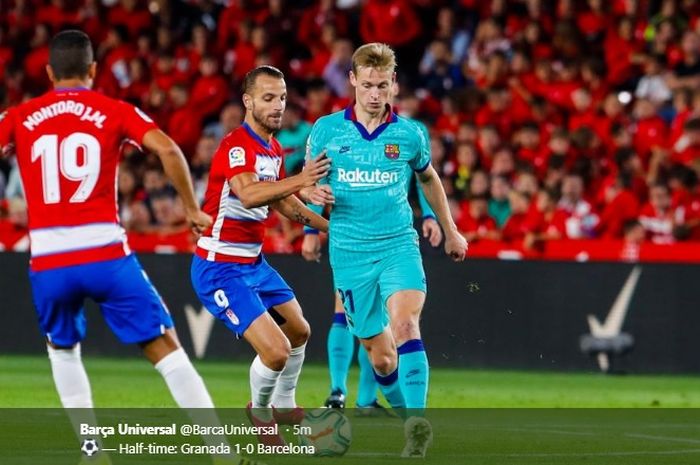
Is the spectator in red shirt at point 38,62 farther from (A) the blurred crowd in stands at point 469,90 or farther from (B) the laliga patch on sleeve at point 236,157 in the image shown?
(B) the laliga patch on sleeve at point 236,157

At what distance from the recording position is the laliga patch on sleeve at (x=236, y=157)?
357 inches

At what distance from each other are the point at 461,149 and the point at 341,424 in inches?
367

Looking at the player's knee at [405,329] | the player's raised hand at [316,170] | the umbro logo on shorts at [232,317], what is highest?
the player's raised hand at [316,170]

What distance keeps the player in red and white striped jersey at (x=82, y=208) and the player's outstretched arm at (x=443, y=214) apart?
219 cm

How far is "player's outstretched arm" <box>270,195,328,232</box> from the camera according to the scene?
9.58 metres

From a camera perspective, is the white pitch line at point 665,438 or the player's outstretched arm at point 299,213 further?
the white pitch line at point 665,438

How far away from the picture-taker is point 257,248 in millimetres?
9469

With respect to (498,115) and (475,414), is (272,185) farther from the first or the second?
(498,115)

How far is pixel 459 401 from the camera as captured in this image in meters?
13.1

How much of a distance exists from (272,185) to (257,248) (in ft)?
2.40

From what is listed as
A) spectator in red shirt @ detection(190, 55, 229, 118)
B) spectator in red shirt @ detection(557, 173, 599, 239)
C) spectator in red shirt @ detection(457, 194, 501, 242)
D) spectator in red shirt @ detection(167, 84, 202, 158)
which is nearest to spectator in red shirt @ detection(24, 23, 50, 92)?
spectator in red shirt @ detection(167, 84, 202, 158)

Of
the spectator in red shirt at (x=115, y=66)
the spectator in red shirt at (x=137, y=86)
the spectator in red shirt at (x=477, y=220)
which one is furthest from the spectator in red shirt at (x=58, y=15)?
the spectator in red shirt at (x=477, y=220)

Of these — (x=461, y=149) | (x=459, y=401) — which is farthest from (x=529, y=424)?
(x=461, y=149)

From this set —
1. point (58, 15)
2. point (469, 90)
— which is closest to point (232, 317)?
point (469, 90)
